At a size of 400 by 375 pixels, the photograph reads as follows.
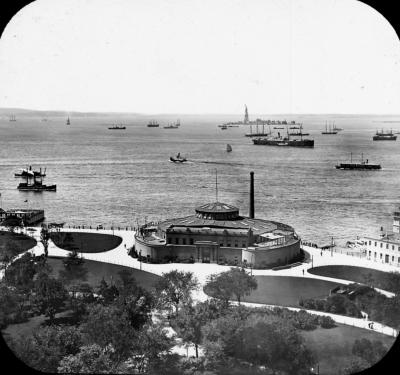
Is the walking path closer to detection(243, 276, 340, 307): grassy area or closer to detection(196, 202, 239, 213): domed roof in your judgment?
detection(243, 276, 340, 307): grassy area

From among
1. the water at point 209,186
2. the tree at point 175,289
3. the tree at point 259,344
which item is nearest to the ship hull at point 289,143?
the water at point 209,186

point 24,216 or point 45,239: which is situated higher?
point 45,239

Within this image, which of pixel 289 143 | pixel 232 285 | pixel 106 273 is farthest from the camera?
pixel 289 143

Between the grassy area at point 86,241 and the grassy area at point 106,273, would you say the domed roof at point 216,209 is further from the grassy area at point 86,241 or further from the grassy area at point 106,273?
the grassy area at point 106,273

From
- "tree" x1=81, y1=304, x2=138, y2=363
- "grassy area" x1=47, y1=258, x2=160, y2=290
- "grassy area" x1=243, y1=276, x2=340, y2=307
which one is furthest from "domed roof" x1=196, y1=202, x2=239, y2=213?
"tree" x1=81, y1=304, x2=138, y2=363

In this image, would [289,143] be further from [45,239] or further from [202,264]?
[202,264]

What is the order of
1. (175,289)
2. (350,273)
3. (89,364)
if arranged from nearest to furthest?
(89,364), (175,289), (350,273)

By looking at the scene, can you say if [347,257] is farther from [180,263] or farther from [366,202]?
[366,202]

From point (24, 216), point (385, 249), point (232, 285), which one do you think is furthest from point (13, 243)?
point (385, 249)
